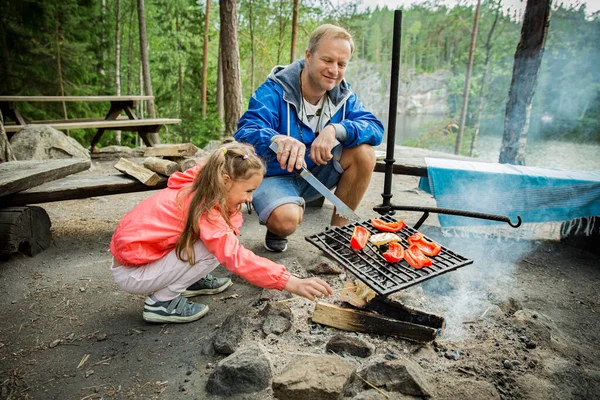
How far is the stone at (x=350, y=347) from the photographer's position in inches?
70.4

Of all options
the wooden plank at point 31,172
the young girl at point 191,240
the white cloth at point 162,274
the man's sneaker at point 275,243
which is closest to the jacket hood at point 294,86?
the young girl at point 191,240

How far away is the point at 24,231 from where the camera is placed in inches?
118

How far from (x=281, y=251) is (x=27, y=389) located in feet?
6.66

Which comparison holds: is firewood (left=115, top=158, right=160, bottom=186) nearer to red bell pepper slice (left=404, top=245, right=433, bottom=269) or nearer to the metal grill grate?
the metal grill grate

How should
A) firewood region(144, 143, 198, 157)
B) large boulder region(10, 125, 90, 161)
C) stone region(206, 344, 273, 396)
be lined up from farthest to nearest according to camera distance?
1. large boulder region(10, 125, 90, 161)
2. firewood region(144, 143, 198, 157)
3. stone region(206, 344, 273, 396)

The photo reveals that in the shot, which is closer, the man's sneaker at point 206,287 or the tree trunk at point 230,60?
the man's sneaker at point 206,287

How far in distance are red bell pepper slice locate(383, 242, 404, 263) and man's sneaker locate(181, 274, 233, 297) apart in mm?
1311

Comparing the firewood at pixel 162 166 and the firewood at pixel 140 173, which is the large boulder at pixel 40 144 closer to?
the firewood at pixel 140 173

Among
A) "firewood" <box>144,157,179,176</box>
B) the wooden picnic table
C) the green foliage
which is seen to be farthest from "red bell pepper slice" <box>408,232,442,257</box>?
the green foliage

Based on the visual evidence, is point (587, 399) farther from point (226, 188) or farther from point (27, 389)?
point (27, 389)

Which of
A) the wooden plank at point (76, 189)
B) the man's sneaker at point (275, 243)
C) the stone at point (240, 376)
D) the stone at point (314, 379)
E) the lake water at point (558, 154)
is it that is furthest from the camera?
the lake water at point (558, 154)

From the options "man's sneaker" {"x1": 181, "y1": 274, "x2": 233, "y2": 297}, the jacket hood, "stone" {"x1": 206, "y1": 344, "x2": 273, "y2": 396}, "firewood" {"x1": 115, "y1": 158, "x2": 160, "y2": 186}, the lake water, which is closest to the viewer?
"stone" {"x1": 206, "y1": 344, "x2": 273, "y2": 396}

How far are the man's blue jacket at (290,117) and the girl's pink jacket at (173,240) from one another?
0.89m

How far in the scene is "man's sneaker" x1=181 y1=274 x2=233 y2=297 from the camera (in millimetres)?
2561
